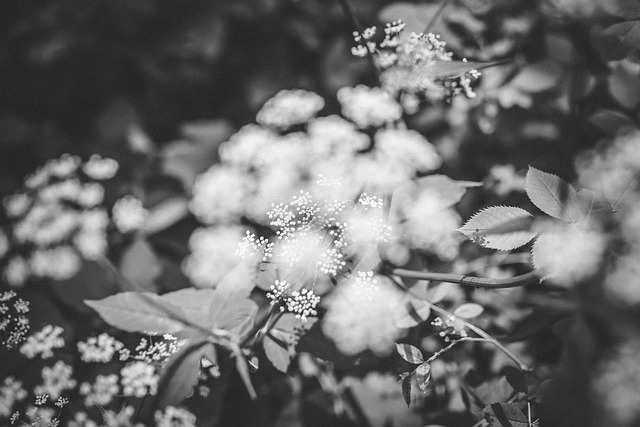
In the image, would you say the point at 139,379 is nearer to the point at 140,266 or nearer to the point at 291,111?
the point at 140,266

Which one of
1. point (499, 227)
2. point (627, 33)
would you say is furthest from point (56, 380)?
point (627, 33)

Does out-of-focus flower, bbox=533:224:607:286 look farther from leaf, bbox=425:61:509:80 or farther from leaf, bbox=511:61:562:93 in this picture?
leaf, bbox=511:61:562:93

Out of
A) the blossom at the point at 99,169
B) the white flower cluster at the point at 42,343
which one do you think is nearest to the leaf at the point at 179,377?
the white flower cluster at the point at 42,343

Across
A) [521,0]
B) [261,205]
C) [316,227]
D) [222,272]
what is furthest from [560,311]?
[521,0]

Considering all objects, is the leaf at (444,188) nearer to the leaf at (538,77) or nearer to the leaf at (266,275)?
the leaf at (266,275)

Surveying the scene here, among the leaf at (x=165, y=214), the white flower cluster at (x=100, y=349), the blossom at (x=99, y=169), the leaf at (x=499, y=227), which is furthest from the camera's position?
the leaf at (x=165, y=214)

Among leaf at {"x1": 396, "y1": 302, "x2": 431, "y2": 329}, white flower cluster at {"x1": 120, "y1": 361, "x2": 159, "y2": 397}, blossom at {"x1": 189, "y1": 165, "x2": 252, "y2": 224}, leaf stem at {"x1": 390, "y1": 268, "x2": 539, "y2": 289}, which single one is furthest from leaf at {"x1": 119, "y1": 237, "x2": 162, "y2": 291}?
leaf stem at {"x1": 390, "y1": 268, "x2": 539, "y2": 289}

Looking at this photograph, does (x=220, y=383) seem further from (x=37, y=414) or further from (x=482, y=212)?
(x=482, y=212)
